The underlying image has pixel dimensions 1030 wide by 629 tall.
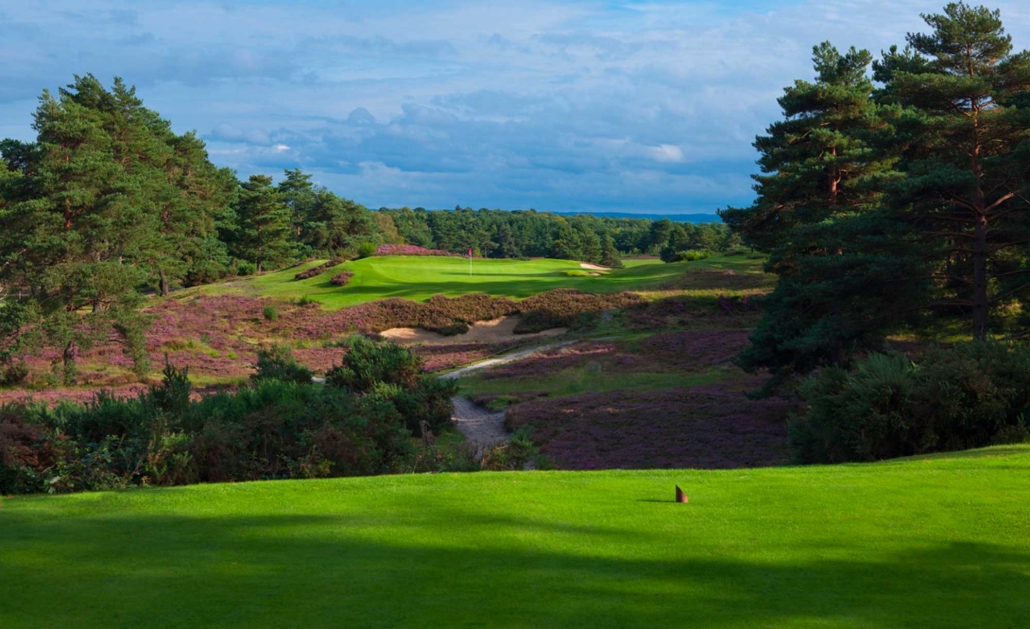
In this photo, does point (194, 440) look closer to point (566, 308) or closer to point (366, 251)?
point (566, 308)

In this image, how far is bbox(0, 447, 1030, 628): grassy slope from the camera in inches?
221

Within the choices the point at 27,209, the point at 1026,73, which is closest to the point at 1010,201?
the point at 1026,73

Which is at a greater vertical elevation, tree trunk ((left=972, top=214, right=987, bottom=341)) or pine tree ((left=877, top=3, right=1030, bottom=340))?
pine tree ((left=877, top=3, right=1030, bottom=340))

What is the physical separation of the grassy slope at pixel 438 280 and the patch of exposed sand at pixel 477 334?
3145 mm

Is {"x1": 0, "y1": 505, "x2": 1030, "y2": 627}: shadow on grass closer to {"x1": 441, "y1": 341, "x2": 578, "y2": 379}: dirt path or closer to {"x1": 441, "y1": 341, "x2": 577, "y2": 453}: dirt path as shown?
{"x1": 441, "y1": 341, "x2": 577, "y2": 453}: dirt path

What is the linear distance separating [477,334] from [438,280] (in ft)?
40.4

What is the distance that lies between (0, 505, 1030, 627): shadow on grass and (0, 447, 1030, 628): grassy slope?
0.02 m

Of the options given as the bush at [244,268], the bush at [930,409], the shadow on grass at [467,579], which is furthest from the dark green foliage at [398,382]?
the bush at [244,268]

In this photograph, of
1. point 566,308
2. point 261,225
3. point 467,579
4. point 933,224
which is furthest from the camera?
point 261,225

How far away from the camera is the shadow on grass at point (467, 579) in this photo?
5.54 m

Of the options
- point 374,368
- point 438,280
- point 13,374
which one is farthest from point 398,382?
point 438,280

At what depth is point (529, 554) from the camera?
22.4ft

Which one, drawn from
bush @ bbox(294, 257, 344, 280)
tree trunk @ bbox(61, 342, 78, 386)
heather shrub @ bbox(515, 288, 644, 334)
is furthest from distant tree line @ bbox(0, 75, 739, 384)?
heather shrub @ bbox(515, 288, 644, 334)

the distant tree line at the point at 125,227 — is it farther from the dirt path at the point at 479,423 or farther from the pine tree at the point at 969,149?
the pine tree at the point at 969,149
